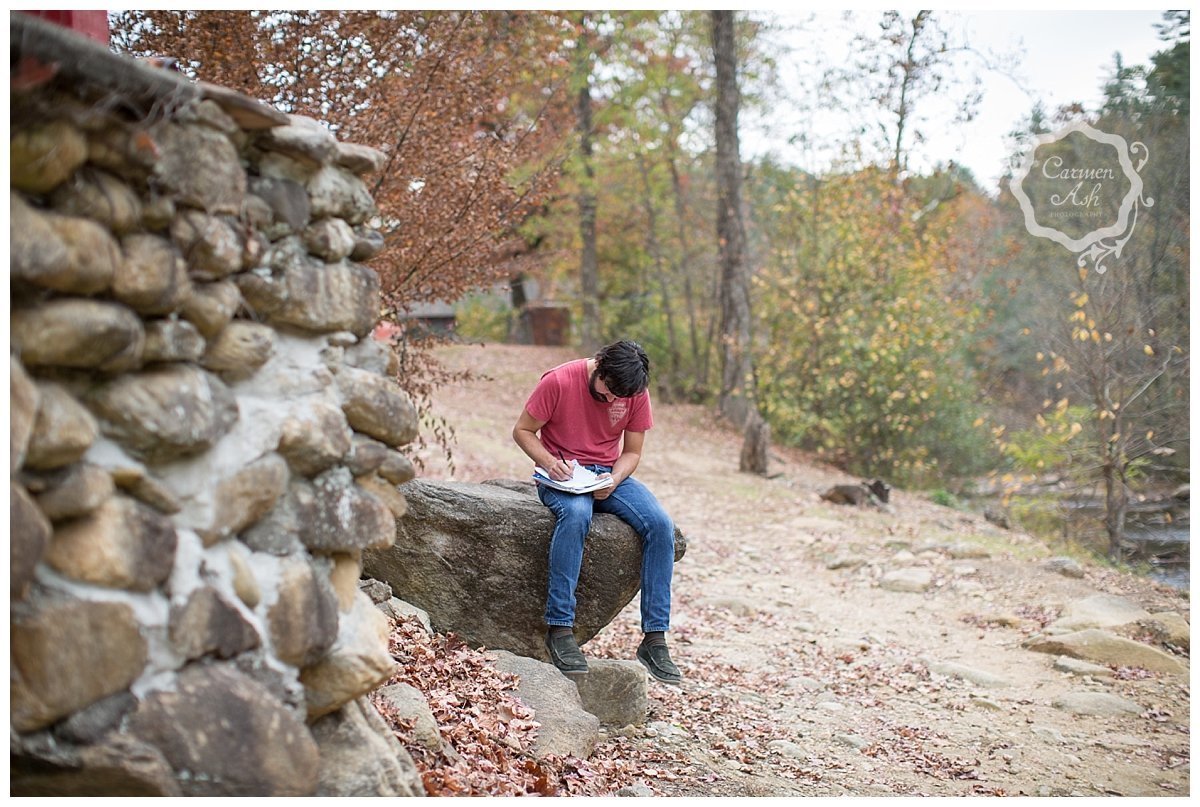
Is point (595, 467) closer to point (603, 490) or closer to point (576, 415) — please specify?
point (603, 490)

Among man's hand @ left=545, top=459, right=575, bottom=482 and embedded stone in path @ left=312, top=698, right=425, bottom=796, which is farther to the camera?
man's hand @ left=545, top=459, right=575, bottom=482

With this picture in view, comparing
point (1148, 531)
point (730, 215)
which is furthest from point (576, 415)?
point (730, 215)

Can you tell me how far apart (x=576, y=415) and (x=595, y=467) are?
294mm

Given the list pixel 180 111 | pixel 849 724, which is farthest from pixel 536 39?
pixel 180 111

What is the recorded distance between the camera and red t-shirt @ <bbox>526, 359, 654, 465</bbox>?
5195 mm

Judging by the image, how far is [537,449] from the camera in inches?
202

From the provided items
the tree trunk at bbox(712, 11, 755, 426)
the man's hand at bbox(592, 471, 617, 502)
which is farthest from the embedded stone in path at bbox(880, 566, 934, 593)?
the tree trunk at bbox(712, 11, 755, 426)

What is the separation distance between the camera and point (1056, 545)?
10938mm

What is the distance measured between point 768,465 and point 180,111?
37.6ft

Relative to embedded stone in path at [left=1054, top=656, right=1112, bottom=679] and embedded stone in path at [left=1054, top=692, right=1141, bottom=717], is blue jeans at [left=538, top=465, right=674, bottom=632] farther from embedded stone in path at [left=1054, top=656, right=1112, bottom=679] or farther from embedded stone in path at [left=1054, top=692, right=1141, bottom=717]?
embedded stone in path at [left=1054, top=656, right=1112, bottom=679]

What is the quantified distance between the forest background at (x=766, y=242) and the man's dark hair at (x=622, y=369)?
2.33 meters

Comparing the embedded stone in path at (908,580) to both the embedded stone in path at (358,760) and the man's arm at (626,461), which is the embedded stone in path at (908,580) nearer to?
the man's arm at (626,461)

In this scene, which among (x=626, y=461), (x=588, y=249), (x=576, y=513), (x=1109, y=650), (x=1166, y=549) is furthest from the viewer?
(x=588, y=249)

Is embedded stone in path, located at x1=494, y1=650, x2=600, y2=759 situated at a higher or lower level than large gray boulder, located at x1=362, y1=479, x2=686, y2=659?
lower
